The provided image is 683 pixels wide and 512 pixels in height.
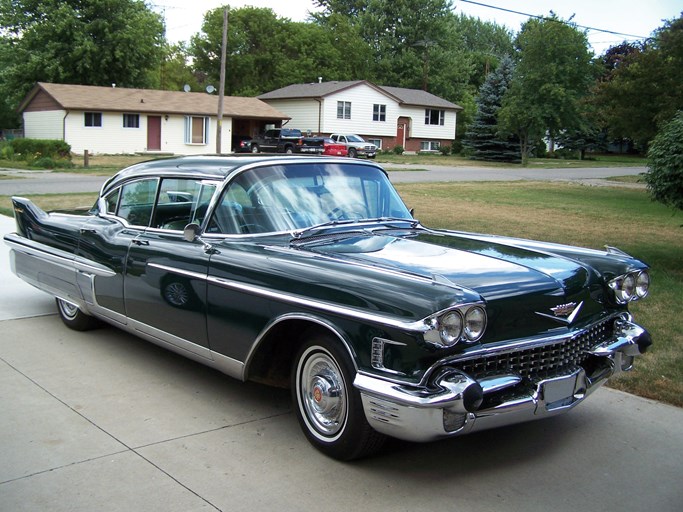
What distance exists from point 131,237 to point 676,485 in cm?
395

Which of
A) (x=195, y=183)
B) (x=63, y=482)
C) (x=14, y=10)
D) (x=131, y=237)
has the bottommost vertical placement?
(x=63, y=482)

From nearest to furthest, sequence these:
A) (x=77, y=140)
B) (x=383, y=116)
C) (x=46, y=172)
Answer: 1. (x=46, y=172)
2. (x=77, y=140)
3. (x=383, y=116)

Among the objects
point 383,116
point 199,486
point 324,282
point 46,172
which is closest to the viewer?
point 199,486

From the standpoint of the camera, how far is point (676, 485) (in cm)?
379

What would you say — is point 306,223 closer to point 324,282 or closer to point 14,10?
point 324,282

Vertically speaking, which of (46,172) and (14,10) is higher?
(14,10)

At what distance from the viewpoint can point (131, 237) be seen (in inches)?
215

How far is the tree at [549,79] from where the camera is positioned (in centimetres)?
4125

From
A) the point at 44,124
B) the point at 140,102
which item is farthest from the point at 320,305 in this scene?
the point at 44,124

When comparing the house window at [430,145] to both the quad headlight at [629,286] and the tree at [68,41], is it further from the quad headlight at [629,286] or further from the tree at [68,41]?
the quad headlight at [629,286]

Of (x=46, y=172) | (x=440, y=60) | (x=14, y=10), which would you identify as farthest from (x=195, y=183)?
(x=440, y=60)

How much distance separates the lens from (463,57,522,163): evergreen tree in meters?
46.6

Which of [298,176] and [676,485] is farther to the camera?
[298,176]

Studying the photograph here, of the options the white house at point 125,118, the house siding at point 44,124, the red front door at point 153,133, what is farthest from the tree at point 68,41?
the red front door at point 153,133
